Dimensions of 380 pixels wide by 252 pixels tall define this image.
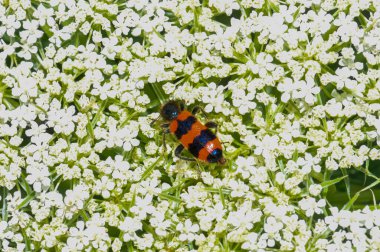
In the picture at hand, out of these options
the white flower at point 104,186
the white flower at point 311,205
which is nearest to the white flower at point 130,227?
the white flower at point 104,186

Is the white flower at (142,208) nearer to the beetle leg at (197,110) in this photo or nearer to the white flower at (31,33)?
the beetle leg at (197,110)

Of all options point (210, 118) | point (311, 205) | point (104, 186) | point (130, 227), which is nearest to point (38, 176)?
point (104, 186)

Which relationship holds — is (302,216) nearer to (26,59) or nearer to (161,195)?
(161,195)

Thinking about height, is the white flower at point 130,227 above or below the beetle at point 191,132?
below

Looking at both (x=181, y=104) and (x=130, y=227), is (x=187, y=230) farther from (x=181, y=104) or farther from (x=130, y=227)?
(x=181, y=104)

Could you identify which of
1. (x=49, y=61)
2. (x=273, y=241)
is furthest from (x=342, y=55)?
(x=49, y=61)
